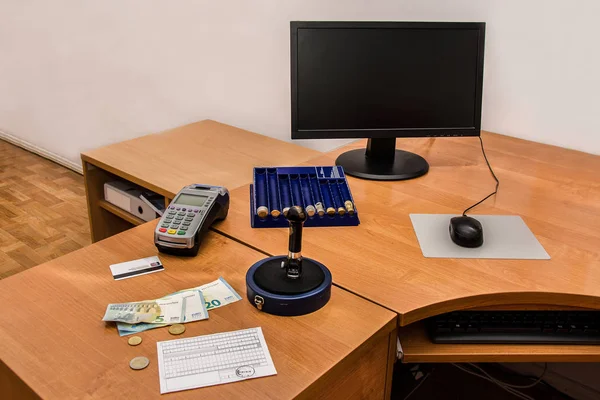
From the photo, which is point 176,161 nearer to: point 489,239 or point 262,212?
point 262,212

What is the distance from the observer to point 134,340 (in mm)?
982

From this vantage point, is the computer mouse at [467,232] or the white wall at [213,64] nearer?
the computer mouse at [467,232]

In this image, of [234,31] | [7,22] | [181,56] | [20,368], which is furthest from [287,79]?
[7,22]

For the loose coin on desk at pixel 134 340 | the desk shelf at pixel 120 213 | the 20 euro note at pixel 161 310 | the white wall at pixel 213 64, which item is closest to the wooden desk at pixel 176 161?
the desk shelf at pixel 120 213

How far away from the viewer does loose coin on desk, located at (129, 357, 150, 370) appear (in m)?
0.92

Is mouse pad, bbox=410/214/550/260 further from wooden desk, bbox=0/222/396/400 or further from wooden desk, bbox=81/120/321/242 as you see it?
wooden desk, bbox=81/120/321/242

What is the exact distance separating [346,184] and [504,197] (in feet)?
1.36

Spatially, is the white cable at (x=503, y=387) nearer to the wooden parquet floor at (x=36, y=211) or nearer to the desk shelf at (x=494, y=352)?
the desk shelf at (x=494, y=352)

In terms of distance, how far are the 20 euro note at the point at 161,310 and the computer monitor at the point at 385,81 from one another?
0.64m

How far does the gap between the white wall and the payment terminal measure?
1083 mm

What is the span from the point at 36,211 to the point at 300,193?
84.3 inches

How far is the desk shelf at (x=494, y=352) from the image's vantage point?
1.19 m

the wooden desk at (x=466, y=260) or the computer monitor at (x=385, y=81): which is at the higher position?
the computer monitor at (x=385, y=81)

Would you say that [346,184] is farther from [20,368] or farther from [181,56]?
[181,56]
